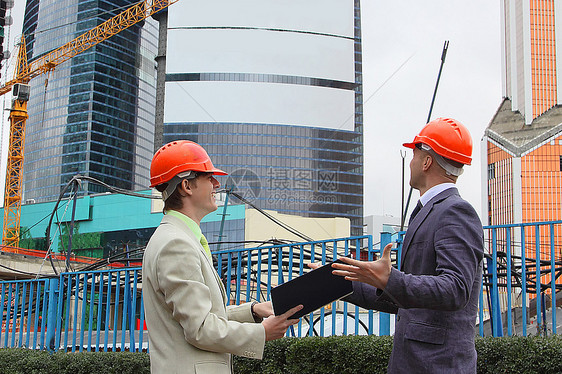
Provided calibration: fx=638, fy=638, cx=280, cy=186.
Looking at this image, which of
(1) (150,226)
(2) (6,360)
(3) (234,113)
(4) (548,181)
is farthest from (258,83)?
(2) (6,360)

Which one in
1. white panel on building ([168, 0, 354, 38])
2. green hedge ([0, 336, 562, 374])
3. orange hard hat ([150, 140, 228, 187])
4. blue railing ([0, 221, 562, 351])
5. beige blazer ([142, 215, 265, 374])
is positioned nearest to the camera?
beige blazer ([142, 215, 265, 374])

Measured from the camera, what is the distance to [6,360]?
9.25 m

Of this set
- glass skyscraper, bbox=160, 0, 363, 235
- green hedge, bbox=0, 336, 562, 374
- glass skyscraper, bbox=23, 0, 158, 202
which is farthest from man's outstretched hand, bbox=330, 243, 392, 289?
glass skyscraper, bbox=23, 0, 158, 202

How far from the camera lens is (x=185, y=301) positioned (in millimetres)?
2684

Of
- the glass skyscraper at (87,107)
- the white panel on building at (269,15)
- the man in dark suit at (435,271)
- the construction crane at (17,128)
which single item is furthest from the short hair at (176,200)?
the white panel on building at (269,15)

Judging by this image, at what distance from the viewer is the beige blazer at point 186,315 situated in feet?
8.82

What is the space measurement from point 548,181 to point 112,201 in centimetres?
7858

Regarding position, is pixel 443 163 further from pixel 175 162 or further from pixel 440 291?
pixel 175 162

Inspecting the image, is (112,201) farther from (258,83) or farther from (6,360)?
(6,360)

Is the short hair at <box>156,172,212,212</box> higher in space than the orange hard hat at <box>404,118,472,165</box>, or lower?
lower

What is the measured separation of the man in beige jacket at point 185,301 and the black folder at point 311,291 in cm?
5

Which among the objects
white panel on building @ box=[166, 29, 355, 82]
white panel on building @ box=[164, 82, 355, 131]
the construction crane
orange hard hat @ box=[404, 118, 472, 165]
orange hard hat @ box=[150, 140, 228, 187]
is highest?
white panel on building @ box=[166, 29, 355, 82]

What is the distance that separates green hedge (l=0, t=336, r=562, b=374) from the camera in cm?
524

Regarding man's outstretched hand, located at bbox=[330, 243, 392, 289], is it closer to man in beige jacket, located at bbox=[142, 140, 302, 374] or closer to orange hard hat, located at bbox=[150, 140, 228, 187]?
man in beige jacket, located at bbox=[142, 140, 302, 374]
